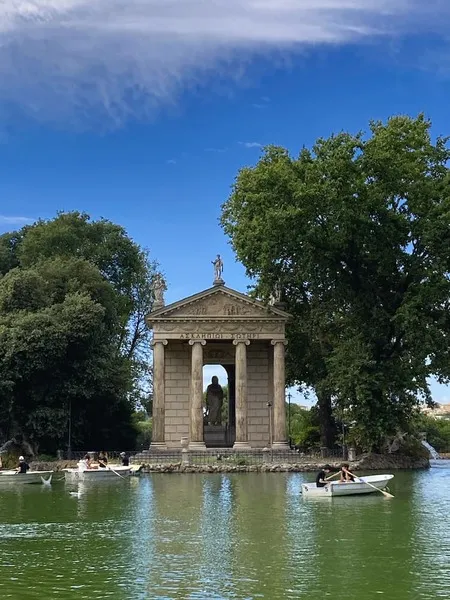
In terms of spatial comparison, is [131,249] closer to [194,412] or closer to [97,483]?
[194,412]

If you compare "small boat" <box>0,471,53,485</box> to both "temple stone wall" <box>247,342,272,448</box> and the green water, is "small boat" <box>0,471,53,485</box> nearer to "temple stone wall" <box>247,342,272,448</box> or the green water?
the green water

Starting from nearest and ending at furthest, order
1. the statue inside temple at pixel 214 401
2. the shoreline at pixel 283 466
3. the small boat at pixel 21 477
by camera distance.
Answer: the small boat at pixel 21 477 → the shoreline at pixel 283 466 → the statue inside temple at pixel 214 401

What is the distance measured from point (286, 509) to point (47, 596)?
13598mm

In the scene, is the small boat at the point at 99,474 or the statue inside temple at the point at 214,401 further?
the statue inside temple at the point at 214,401

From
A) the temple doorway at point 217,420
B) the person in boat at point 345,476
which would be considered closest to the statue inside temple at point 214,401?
the temple doorway at point 217,420

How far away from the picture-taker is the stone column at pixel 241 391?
5638 cm

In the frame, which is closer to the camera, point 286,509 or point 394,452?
point 286,509

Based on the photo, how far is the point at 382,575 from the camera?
50.3 feet

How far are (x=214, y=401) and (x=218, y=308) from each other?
31.4 ft

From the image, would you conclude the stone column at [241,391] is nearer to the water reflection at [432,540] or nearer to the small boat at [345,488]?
the water reflection at [432,540]

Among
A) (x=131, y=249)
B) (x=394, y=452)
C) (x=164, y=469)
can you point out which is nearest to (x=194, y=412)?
(x=164, y=469)

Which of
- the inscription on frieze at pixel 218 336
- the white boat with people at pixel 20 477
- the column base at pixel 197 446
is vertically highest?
the inscription on frieze at pixel 218 336

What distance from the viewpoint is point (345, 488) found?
31047mm

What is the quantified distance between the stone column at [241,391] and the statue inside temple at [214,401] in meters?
6.05
